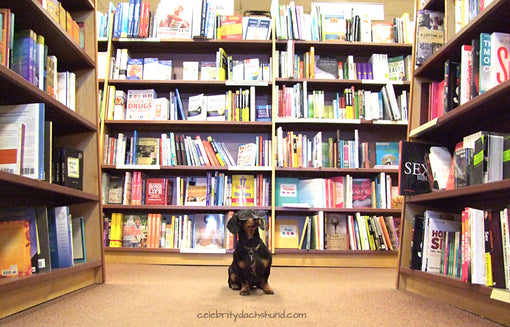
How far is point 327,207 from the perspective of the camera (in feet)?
10.9

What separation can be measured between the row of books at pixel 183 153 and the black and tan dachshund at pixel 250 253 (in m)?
1.59

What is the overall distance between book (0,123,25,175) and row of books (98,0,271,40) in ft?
7.39

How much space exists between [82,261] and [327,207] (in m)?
2.00

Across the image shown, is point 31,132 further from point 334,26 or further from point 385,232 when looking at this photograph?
point 334,26

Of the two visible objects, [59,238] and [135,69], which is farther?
[135,69]

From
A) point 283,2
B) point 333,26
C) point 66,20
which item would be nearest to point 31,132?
point 66,20

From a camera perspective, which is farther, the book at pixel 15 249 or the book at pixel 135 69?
the book at pixel 135 69

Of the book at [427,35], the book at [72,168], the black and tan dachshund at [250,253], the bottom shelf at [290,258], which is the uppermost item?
the book at [427,35]

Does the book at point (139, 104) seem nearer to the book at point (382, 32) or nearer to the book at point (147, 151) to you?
the book at point (147, 151)

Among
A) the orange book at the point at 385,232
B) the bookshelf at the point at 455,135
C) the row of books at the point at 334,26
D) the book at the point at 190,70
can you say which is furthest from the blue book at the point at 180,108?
the bookshelf at the point at 455,135

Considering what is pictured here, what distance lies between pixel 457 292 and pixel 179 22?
3075 millimetres

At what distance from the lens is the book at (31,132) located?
4.90 ft

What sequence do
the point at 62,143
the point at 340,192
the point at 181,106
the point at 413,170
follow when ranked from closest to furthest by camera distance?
the point at 413,170
the point at 62,143
the point at 340,192
the point at 181,106

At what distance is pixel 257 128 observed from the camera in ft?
11.7
